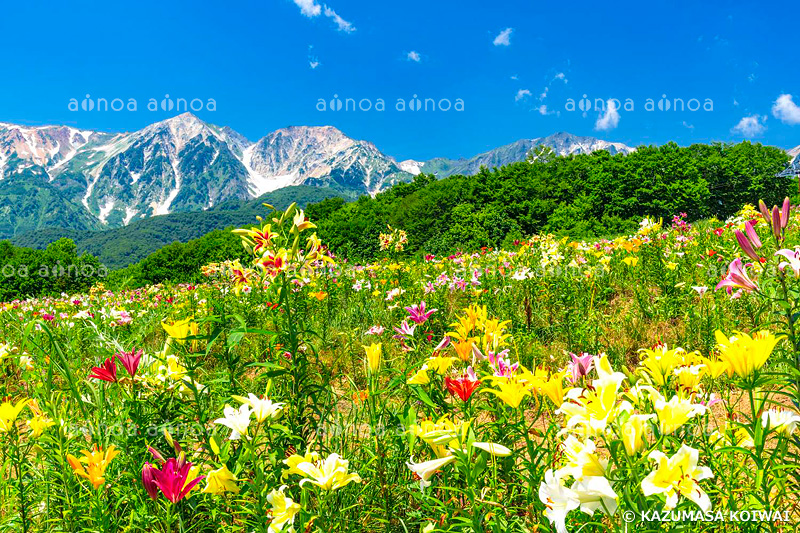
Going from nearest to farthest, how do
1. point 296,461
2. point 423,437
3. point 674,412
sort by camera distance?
point 674,412
point 423,437
point 296,461

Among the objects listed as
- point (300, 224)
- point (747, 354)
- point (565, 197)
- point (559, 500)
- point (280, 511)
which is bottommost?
point (280, 511)

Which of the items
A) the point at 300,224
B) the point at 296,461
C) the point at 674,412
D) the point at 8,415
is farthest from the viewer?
the point at 300,224

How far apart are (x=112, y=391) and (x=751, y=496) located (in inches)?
110

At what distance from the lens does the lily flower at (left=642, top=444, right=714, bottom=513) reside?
2.65ft

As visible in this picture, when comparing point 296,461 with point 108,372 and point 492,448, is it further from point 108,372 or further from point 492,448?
point 108,372

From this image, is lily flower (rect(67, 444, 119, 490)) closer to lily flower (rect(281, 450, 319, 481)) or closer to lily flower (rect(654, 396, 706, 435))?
lily flower (rect(281, 450, 319, 481))

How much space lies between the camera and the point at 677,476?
0.84m

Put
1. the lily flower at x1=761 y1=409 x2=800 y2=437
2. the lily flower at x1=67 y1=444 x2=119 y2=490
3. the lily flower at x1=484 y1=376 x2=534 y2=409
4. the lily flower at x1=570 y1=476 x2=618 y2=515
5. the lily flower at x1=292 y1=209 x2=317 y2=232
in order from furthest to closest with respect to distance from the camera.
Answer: the lily flower at x1=292 y1=209 x2=317 y2=232 → the lily flower at x1=67 y1=444 x2=119 y2=490 → the lily flower at x1=484 y1=376 x2=534 y2=409 → the lily flower at x1=761 y1=409 x2=800 y2=437 → the lily flower at x1=570 y1=476 x2=618 y2=515

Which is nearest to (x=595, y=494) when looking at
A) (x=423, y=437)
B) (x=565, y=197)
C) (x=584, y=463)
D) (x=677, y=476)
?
(x=584, y=463)

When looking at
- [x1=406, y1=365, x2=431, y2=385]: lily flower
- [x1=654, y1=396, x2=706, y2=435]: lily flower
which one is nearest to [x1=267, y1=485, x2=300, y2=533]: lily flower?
[x1=406, y1=365, x2=431, y2=385]: lily flower

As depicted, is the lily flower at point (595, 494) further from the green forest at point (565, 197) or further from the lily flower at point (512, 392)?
the green forest at point (565, 197)

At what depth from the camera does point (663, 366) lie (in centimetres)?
133

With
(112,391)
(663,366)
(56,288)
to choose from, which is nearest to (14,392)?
(112,391)

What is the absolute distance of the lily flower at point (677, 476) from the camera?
0.81 m
